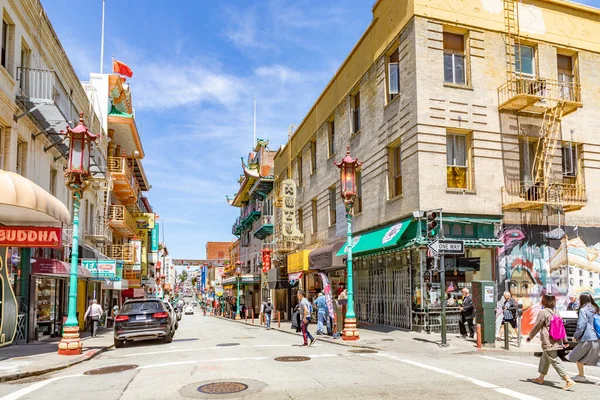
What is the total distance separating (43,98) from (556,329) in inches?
663

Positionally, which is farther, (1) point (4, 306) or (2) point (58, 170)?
(2) point (58, 170)

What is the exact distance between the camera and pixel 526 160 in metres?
20.5

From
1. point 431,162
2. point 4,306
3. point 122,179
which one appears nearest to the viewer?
point 4,306

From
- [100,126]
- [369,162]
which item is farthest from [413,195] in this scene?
[100,126]

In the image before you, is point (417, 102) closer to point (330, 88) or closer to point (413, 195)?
point (413, 195)

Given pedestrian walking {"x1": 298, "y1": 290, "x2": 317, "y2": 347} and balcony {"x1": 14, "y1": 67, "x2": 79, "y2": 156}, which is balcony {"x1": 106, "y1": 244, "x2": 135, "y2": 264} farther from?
pedestrian walking {"x1": 298, "y1": 290, "x2": 317, "y2": 347}

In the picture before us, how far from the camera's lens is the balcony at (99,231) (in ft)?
98.3

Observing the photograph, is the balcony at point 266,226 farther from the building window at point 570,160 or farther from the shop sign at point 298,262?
the building window at point 570,160

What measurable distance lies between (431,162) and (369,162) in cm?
476

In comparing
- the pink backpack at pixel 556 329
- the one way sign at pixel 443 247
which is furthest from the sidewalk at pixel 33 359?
the pink backpack at pixel 556 329

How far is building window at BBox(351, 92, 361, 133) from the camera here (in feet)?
84.5

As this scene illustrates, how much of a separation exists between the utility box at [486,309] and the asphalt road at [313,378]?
4.97 ft

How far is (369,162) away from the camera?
23.7m

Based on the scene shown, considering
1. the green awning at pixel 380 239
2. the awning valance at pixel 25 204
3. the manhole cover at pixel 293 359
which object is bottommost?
the manhole cover at pixel 293 359
